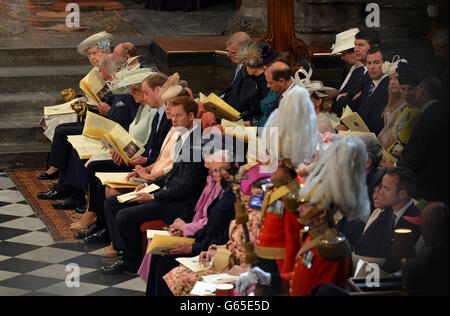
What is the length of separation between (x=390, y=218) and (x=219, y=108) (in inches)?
103

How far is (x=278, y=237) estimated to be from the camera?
5.03 m

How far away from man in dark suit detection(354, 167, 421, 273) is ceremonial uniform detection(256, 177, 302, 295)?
2.71ft

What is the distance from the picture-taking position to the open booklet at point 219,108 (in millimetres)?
7824

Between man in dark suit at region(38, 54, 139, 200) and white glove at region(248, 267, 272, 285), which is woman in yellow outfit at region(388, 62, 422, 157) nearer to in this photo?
white glove at region(248, 267, 272, 285)

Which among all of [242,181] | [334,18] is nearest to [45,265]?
[242,181]

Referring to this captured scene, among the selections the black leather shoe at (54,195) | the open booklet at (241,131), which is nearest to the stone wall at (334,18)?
the black leather shoe at (54,195)

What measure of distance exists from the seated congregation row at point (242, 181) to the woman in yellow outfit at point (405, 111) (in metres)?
0.02

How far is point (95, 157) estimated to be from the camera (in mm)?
8539

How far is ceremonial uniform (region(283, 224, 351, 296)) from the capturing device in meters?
4.41

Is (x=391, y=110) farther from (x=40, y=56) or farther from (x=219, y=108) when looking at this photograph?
(x=40, y=56)
